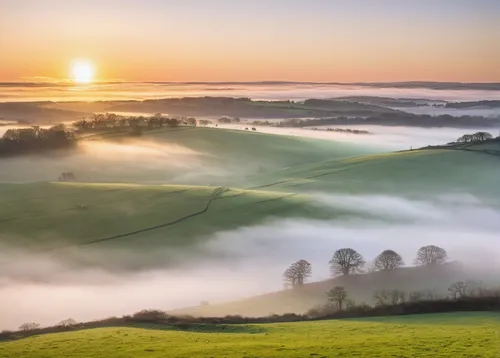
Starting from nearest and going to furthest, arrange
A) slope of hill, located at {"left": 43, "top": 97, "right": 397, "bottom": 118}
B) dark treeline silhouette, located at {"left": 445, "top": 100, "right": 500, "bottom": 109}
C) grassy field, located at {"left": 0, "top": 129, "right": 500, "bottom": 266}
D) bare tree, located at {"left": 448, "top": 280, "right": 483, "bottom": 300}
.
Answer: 1. bare tree, located at {"left": 448, "top": 280, "right": 483, "bottom": 300}
2. grassy field, located at {"left": 0, "top": 129, "right": 500, "bottom": 266}
3. dark treeline silhouette, located at {"left": 445, "top": 100, "right": 500, "bottom": 109}
4. slope of hill, located at {"left": 43, "top": 97, "right": 397, "bottom": 118}

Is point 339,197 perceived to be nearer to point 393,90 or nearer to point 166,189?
point 393,90

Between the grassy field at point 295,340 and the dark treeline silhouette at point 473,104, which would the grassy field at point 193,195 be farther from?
the grassy field at point 295,340

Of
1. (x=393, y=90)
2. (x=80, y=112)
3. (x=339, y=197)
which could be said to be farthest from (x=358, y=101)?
(x=80, y=112)

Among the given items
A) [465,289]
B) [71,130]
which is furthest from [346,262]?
[71,130]

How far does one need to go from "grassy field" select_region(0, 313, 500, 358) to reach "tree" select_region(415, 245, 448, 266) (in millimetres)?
3906

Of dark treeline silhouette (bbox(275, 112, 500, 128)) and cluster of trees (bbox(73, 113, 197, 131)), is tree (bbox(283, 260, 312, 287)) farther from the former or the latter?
cluster of trees (bbox(73, 113, 197, 131))

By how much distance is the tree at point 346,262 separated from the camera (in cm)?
2123

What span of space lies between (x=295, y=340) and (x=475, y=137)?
21436 mm

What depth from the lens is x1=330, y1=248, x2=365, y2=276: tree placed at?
836 inches

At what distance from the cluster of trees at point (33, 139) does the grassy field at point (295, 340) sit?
38.0 ft

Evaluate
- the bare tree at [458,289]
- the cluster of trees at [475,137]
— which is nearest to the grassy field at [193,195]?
the cluster of trees at [475,137]

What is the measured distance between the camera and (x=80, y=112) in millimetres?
26562

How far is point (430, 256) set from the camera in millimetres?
21703

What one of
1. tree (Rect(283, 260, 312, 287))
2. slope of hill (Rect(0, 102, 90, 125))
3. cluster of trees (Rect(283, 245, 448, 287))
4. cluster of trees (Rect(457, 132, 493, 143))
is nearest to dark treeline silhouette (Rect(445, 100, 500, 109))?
cluster of trees (Rect(457, 132, 493, 143))
